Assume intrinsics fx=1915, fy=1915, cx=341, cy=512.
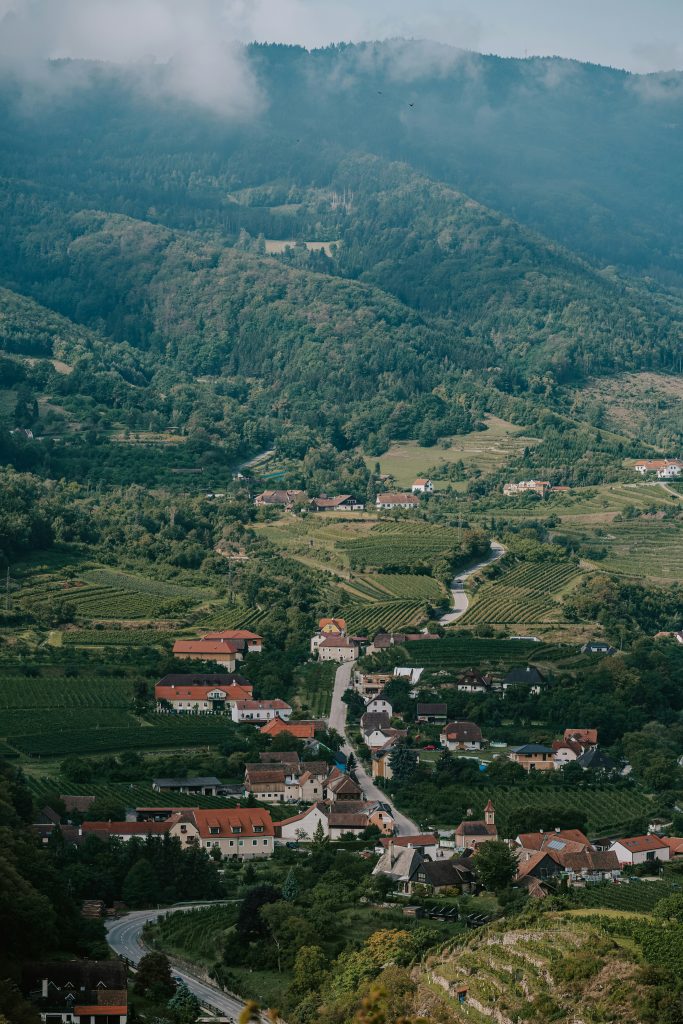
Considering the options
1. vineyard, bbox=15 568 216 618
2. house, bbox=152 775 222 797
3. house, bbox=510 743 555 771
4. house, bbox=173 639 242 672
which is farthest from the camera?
vineyard, bbox=15 568 216 618

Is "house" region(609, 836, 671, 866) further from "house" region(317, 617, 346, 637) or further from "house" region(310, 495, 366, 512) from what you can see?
"house" region(310, 495, 366, 512)

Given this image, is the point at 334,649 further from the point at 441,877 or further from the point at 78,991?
the point at 78,991

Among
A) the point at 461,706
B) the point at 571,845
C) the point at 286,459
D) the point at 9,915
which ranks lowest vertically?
the point at 286,459

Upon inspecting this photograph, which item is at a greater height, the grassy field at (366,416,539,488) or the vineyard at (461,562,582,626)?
the vineyard at (461,562,582,626)

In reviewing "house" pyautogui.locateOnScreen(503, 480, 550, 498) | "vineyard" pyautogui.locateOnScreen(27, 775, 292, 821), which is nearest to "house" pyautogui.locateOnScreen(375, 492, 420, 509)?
"house" pyautogui.locateOnScreen(503, 480, 550, 498)

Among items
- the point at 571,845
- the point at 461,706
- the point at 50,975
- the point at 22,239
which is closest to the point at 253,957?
the point at 50,975

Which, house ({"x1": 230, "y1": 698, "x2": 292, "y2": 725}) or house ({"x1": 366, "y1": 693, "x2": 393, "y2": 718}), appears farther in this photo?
house ({"x1": 366, "y1": 693, "x2": 393, "y2": 718})

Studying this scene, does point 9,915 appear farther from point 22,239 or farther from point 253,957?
point 22,239
